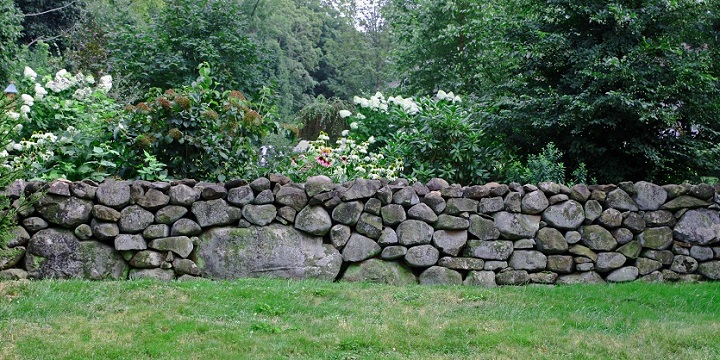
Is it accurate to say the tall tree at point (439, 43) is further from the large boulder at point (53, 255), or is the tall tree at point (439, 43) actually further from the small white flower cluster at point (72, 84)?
the large boulder at point (53, 255)

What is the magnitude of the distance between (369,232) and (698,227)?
328 centimetres

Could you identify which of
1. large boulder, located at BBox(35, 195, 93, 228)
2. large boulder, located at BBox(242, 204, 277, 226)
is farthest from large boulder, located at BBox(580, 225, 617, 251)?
large boulder, located at BBox(35, 195, 93, 228)

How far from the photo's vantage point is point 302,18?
29750 millimetres

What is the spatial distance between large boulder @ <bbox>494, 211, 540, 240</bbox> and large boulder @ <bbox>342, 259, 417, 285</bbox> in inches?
39.8

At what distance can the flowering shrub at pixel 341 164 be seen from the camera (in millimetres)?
7539

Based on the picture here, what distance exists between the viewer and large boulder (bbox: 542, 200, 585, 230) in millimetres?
6645

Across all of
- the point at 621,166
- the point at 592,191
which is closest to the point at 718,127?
the point at 621,166

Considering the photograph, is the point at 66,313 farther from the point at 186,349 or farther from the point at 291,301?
the point at 291,301

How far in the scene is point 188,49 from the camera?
12.9 metres

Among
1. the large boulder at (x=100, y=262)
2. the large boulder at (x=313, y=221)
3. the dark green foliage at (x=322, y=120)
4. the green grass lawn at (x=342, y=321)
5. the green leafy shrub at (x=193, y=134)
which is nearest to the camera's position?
the green grass lawn at (x=342, y=321)

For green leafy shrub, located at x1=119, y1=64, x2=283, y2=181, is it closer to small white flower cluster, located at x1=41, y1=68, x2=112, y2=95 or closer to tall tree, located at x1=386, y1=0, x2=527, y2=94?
small white flower cluster, located at x1=41, y1=68, x2=112, y2=95

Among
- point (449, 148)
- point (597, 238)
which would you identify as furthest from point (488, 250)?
point (449, 148)

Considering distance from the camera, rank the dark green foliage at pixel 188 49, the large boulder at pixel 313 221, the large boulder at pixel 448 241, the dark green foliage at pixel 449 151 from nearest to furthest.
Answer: the large boulder at pixel 313 221
the large boulder at pixel 448 241
the dark green foliage at pixel 449 151
the dark green foliage at pixel 188 49

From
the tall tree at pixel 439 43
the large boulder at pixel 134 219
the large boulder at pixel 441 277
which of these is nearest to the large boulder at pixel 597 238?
the large boulder at pixel 441 277
